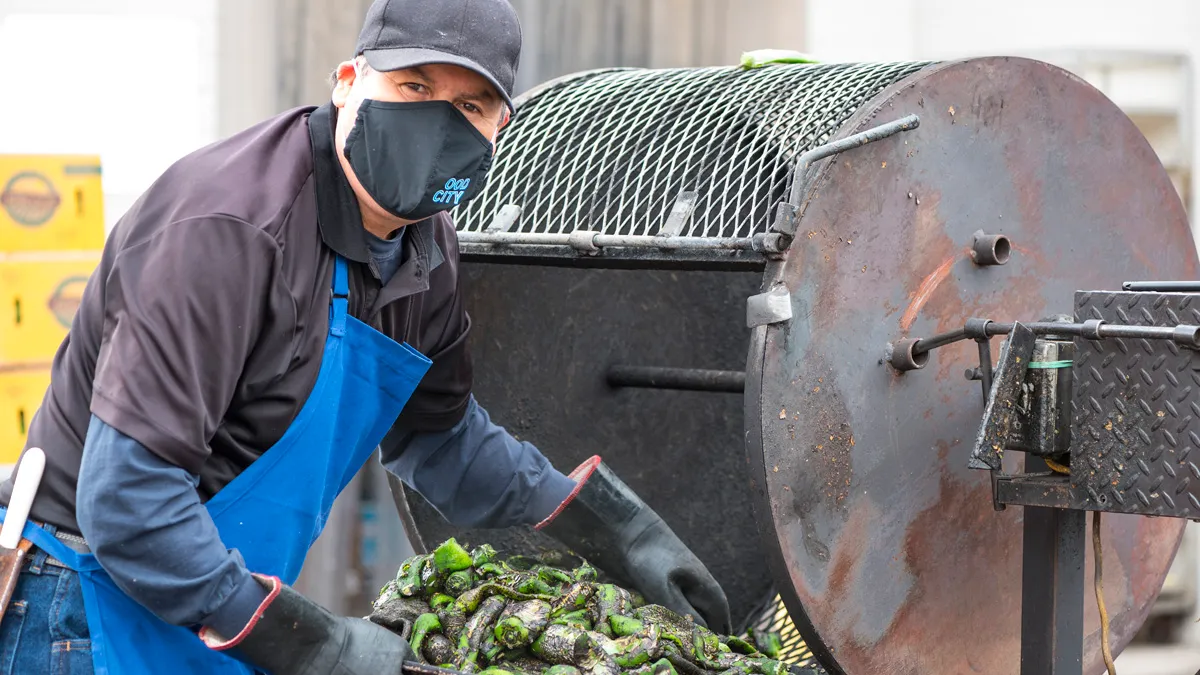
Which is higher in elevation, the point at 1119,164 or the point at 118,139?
the point at 1119,164

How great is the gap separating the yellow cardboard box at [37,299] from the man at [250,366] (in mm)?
2209

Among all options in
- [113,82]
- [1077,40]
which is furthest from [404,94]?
[1077,40]

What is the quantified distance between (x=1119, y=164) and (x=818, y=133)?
601 millimetres

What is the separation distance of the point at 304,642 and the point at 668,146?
144 centimetres

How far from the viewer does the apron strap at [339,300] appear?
208 cm

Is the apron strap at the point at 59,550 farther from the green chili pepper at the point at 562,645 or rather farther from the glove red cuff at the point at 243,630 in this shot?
the green chili pepper at the point at 562,645

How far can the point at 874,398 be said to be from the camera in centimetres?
235

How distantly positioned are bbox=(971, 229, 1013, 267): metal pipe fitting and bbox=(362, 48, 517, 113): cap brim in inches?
38.5

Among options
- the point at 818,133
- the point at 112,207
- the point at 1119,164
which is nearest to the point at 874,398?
the point at 818,133

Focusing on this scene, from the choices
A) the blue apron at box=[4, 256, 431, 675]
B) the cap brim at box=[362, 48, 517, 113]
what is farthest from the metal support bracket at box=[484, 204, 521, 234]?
the cap brim at box=[362, 48, 517, 113]

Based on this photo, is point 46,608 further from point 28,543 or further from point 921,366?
point 921,366

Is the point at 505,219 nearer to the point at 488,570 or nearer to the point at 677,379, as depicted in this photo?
the point at 677,379

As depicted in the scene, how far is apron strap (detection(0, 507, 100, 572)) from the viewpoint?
1970 millimetres

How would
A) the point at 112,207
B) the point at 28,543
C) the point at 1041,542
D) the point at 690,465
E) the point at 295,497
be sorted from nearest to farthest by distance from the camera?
the point at 28,543
the point at 295,497
the point at 1041,542
the point at 690,465
the point at 112,207
